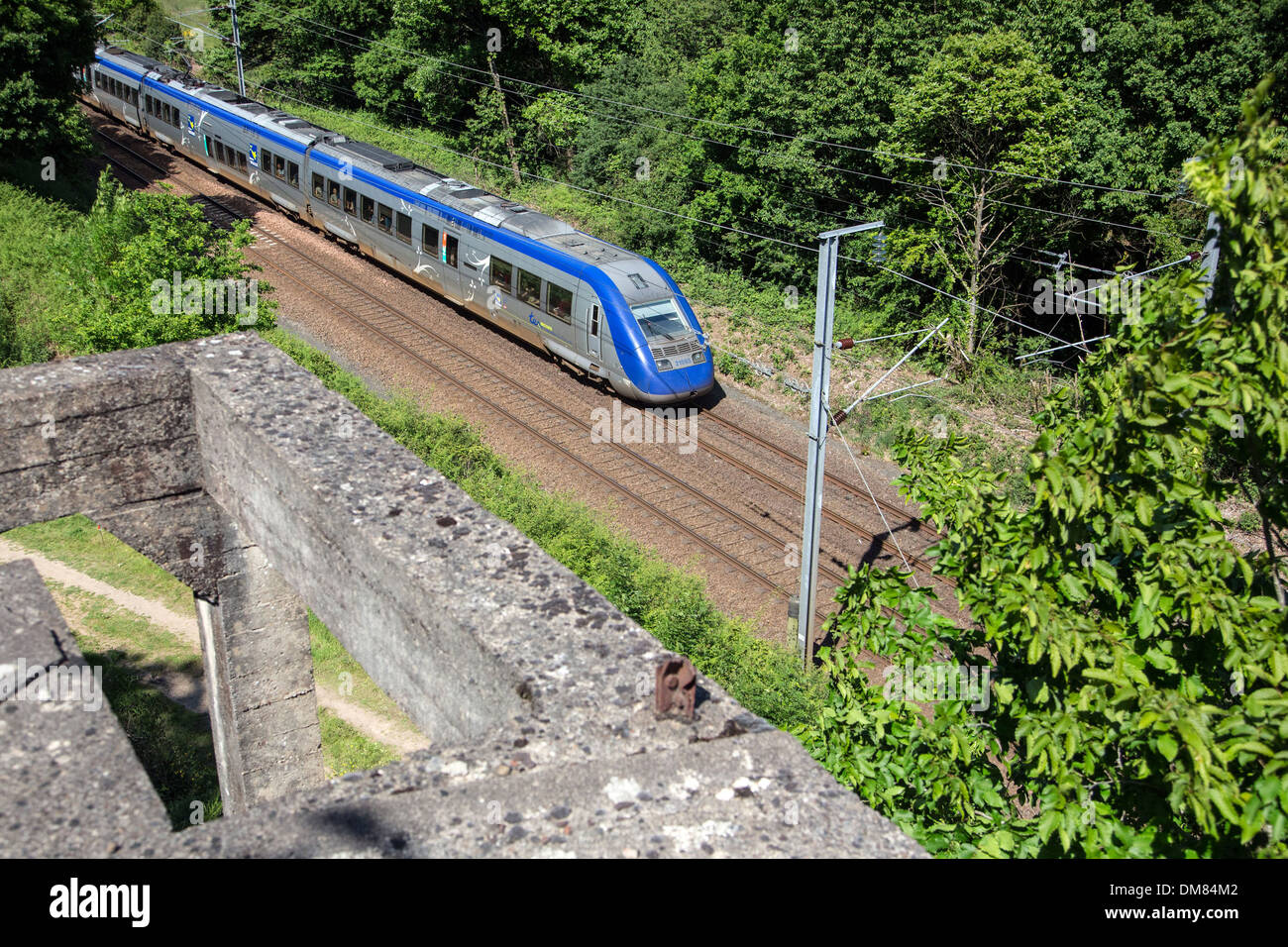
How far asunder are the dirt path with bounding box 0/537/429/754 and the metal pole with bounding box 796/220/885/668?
5731 mm

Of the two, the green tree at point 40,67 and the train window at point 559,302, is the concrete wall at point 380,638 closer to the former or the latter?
the train window at point 559,302

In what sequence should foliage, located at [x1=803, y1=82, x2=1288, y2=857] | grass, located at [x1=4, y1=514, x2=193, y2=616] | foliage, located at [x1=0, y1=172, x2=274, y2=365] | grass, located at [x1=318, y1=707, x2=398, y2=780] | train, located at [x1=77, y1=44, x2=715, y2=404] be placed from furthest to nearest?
train, located at [x1=77, y1=44, x2=715, y2=404]
grass, located at [x1=4, y1=514, x2=193, y2=616]
foliage, located at [x1=0, y1=172, x2=274, y2=365]
grass, located at [x1=318, y1=707, x2=398, y2=780]
foliage, located at [x1=803, y1=82, x2=1288, y2=857]

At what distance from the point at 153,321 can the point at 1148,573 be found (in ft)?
55.5

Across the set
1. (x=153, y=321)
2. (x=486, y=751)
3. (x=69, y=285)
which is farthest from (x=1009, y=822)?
(x=69, y=285)

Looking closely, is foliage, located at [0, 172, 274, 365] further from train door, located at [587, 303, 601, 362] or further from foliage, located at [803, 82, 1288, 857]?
foliage, located at [803, 82, 1288, 857]

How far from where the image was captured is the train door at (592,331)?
69.6 feet

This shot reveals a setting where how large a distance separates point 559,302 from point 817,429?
940cm

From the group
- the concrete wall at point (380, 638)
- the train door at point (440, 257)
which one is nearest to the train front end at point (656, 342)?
the train door at point (440, 257)

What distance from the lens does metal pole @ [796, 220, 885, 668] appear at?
13.5 metres

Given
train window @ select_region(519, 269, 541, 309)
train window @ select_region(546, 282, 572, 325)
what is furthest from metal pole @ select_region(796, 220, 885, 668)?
train window @ select_region(519, 269, 541, 309)

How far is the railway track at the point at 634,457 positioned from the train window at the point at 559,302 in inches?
71.8

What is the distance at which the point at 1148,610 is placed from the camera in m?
4.71
